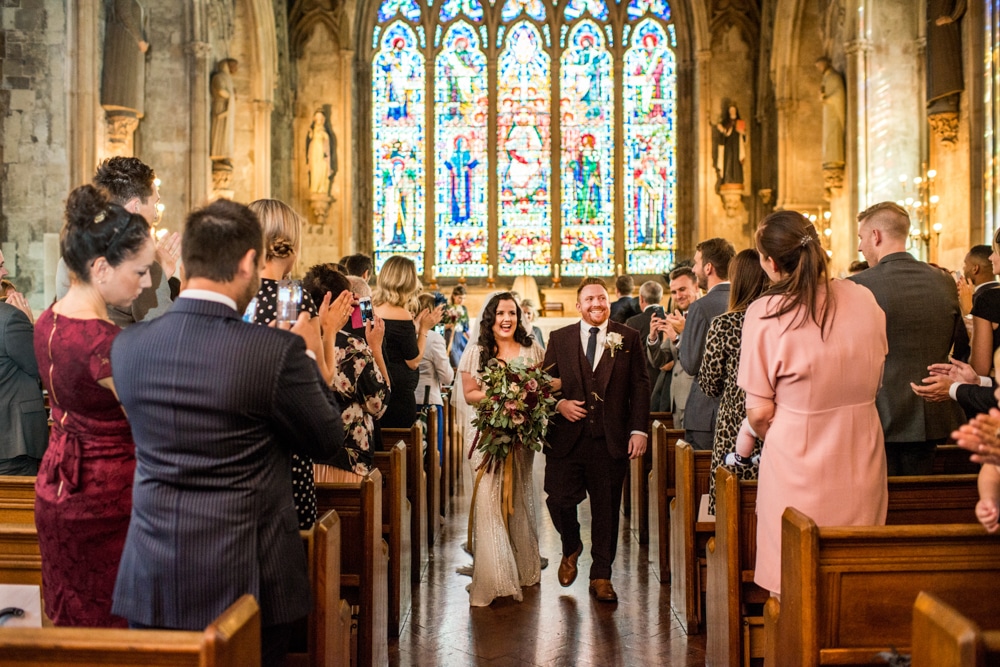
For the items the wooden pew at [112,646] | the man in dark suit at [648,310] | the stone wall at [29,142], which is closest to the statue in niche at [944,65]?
the man in dark suit at [648,310]

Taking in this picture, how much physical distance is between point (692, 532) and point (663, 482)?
846mm

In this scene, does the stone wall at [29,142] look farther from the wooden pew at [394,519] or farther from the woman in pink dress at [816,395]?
→ the woman in pink dress at [816,395]

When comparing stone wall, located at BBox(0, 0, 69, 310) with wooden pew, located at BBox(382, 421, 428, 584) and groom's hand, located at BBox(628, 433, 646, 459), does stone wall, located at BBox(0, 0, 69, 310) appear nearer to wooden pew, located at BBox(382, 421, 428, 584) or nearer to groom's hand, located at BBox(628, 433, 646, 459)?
wooden pew, located at BBox(382, 421, 428, 584)

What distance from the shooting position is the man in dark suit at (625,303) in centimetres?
795

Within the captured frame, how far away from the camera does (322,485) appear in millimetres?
3463

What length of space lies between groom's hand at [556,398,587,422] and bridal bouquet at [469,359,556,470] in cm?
5

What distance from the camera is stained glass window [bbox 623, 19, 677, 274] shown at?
56.0 feet

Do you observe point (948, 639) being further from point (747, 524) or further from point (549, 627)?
point (549, 627)

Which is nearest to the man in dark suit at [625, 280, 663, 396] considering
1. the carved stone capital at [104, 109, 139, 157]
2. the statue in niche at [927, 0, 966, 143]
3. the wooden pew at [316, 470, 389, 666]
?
the wooden pew at [316, 470, 389, 666]

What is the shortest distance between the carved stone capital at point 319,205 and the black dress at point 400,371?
10921mm

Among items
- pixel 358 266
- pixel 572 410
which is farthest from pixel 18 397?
pixel 572 410

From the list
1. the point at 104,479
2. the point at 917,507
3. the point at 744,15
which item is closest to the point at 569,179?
the point at 744,15

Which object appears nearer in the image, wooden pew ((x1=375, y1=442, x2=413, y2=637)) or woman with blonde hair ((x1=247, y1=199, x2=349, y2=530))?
woman with blonde hair ((x1=247, y1=199, x2=349, y2=530))

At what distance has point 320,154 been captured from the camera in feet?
53.5
